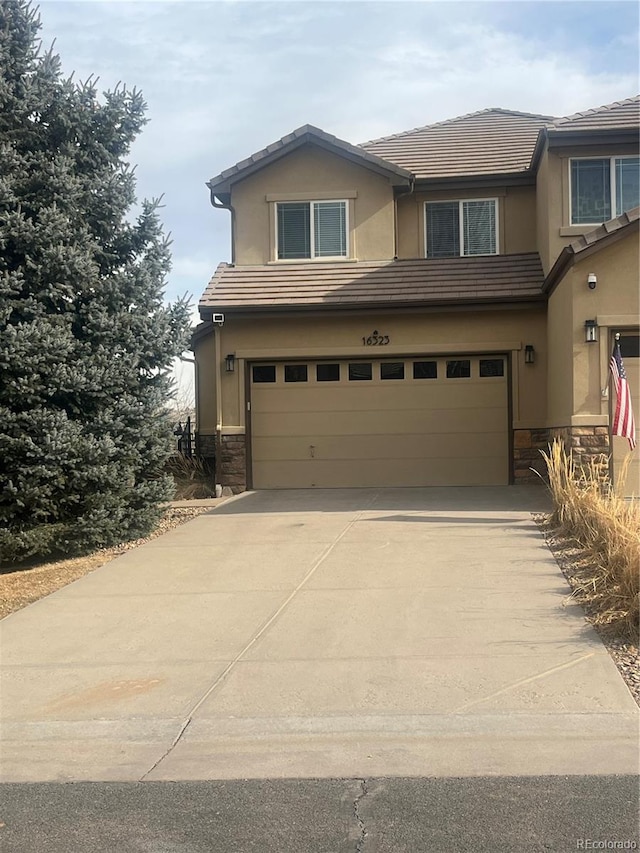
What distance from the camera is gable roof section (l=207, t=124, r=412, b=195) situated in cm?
1598

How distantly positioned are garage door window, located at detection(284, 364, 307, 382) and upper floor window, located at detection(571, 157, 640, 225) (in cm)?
562

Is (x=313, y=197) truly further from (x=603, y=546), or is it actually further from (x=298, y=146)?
(x=603, y=546)

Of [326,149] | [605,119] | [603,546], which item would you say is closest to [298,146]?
[326,149]

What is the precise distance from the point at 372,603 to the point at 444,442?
833cm

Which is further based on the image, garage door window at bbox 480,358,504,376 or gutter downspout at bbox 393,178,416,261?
gutter downspout at bbox 393,178,416,261

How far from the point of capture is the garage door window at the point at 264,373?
1584 cm

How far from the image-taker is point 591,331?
11.8 m

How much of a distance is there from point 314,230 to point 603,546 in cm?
1042

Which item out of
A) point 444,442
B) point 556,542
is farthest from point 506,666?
point 444,442

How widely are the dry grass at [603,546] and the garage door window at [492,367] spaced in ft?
16.0

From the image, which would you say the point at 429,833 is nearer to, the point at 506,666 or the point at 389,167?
the point at 506,666

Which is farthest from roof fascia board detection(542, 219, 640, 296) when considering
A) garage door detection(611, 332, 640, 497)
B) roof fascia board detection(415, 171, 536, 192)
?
roof fascia board detection(415, 171, 536, 192)

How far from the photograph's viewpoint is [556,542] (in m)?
9.30

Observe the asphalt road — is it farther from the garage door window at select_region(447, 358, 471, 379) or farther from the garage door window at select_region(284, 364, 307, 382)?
the garage door window at select_region(284, 364, 307, 382)
